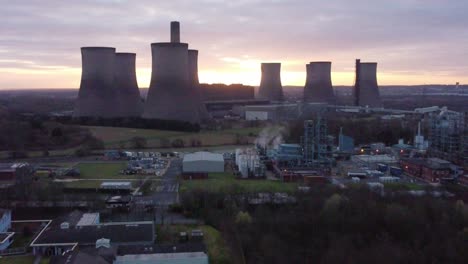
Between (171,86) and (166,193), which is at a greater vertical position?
(171,86)

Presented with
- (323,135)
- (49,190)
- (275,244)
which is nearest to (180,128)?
(323,135)

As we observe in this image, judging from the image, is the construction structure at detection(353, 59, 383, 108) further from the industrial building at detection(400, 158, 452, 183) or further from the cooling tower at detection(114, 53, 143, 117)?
the industrial building at detection(400, 158, 452, 183)

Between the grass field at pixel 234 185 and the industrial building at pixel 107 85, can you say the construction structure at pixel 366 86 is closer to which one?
the industrial building at pixel 107 85

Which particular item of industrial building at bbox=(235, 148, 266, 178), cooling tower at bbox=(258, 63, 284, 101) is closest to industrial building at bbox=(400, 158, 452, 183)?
industrial building at bbox=(235, 148, 266, 178)

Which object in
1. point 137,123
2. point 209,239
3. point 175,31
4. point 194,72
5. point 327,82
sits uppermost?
point 175,31

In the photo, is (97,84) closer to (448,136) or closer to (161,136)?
(161,136)

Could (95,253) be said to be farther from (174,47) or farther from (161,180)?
(174,47)

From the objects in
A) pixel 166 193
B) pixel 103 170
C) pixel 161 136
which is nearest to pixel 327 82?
pixel 161 136

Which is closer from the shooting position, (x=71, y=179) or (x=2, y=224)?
(x=2, y=224)
